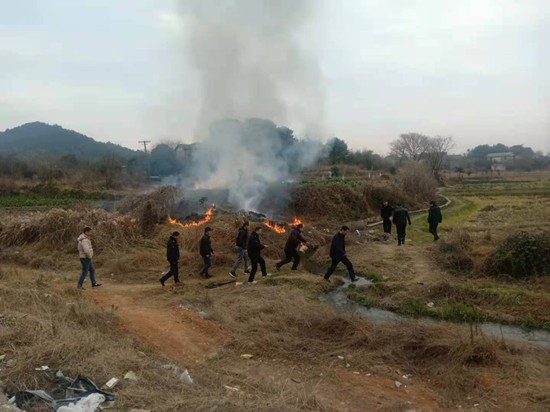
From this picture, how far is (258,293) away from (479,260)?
6.55m

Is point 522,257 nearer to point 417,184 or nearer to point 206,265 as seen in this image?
point 206,265

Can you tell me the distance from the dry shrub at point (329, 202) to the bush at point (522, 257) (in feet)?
45.4

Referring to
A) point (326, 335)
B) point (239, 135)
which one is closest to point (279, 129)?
point (239, 135)

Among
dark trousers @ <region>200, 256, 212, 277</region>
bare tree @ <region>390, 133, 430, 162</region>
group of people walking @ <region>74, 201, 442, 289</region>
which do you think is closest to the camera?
group of people walking @ <region>74, 201, 442, 289</region>

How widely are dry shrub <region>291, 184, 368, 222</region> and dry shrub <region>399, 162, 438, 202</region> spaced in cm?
605

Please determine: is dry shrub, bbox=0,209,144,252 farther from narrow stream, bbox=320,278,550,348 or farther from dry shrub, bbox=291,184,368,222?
dry shrub, bbox=291,184,368,222

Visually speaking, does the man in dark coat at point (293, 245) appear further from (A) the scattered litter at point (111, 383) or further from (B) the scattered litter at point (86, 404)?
(B) the scattered litter at point (86, 404)

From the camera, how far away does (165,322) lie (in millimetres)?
8914

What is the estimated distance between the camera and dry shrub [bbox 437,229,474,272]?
12.8 m

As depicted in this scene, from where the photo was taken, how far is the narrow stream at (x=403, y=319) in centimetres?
822

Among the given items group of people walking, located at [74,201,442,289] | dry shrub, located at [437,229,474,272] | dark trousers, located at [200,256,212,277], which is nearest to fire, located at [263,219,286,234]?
group of people walking, located at [74,201,442,289]

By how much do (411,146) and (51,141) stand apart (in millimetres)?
85060

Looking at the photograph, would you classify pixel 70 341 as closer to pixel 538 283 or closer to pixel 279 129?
pixel 538 283

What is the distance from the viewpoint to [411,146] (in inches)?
3374
